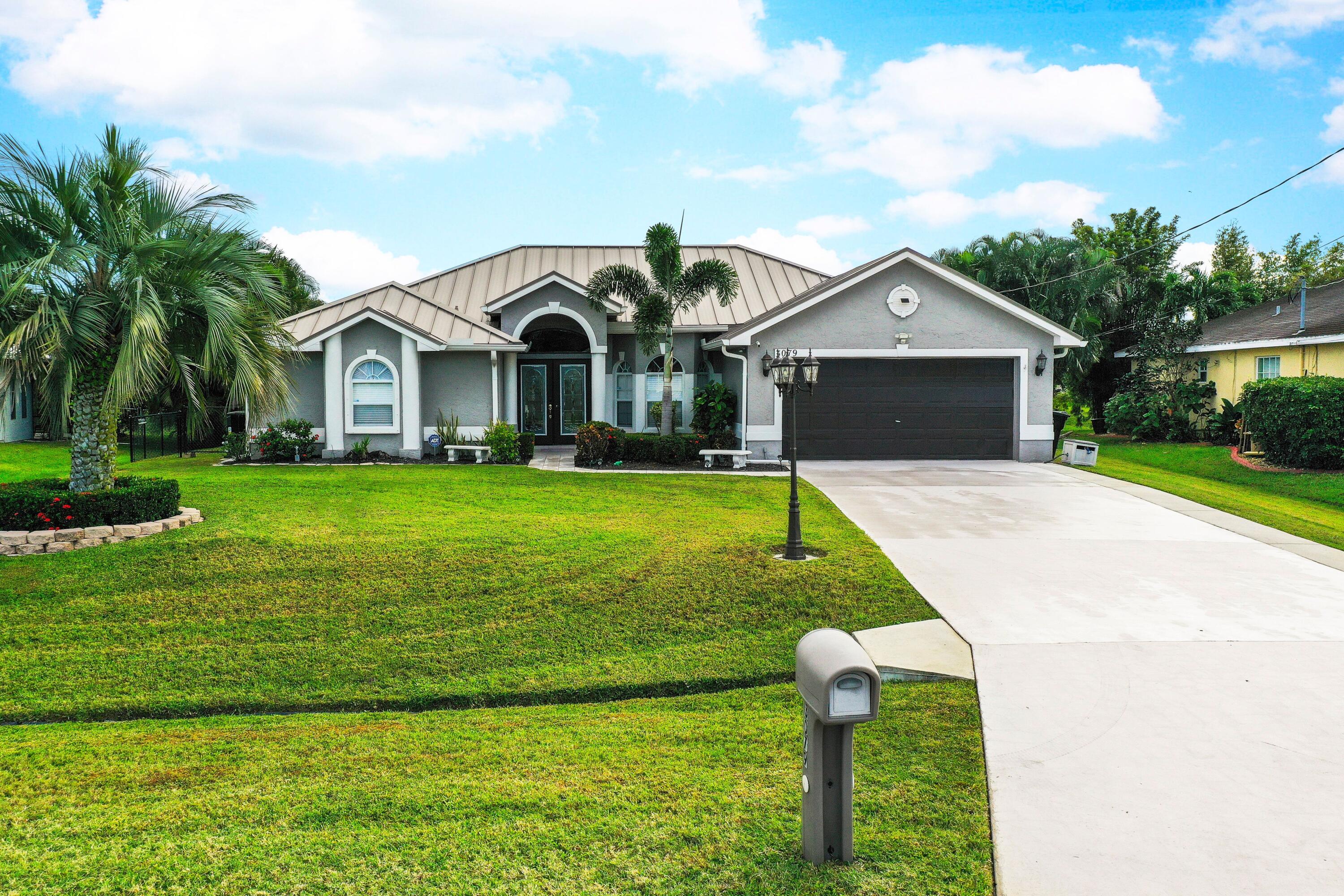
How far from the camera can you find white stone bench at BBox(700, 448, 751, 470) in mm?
17922

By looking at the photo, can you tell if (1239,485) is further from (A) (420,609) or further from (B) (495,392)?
(A) (420,609)

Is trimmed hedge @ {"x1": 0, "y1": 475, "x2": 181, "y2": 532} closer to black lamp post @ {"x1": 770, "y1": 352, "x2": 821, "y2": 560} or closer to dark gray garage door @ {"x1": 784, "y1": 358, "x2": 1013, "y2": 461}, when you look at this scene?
black lamp post @ {"x1": 770, "y1": 352, "x2": 821, "y2": 560}

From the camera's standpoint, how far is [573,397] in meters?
22.8

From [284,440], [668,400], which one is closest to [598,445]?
[668,400]

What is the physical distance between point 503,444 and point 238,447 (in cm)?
595

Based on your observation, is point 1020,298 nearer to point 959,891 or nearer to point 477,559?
point 477,559

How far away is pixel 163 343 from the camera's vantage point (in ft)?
33.4

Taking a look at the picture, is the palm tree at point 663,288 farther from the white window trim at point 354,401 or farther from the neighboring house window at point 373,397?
the neighboring house window at point 373,397

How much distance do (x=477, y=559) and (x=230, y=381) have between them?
14.1 ft

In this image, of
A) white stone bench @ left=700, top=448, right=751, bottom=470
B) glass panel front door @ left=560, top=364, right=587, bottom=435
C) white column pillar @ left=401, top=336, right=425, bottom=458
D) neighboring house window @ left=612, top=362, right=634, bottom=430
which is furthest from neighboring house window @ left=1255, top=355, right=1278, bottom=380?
white column pillar @ left=401, top=336, right=425, bottom=458

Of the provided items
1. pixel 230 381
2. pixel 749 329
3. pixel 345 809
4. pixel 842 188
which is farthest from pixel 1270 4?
pixel 345 809

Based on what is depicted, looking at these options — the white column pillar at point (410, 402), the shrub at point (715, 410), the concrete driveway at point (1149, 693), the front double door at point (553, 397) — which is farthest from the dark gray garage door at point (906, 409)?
the white column pillar at point (410, 402)

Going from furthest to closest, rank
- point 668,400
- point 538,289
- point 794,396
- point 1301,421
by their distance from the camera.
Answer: point 538,289 < point 668,400 < point 1301,421 < point 794,396

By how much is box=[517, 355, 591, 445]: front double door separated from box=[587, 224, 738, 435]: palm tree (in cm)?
325
